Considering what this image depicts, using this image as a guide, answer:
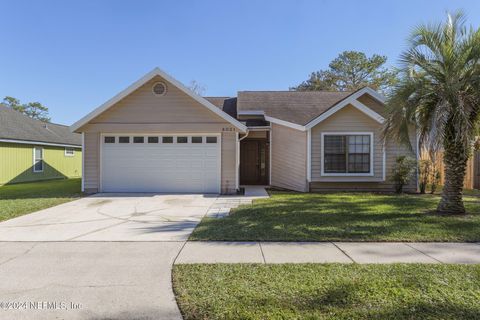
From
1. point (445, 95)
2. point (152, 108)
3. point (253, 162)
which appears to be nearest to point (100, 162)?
point (152, 108)

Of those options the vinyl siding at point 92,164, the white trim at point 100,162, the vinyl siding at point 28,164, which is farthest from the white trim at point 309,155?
the vinyl siding at point 28,164

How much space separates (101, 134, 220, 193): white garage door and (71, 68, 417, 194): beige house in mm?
42

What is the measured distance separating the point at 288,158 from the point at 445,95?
7.04 meters

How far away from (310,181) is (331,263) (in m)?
7.91

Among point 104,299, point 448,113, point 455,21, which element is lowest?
point 104,299

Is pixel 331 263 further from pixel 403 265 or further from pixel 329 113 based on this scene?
pixel 329 113

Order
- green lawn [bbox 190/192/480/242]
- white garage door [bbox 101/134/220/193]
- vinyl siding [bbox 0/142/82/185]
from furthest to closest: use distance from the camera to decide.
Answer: vinyl siding [bbox 0/142/82/185], white garage door [bbox 101/134/220/193], green lawn [bbox 190/192/480/242]

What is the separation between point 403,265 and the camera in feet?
13.7

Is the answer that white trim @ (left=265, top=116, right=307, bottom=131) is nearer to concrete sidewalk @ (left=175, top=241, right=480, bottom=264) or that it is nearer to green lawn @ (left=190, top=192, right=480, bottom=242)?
green lawn @ (left=190, top=192, right=480, bottom=242)

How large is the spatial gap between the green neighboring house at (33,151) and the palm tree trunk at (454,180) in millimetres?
20791

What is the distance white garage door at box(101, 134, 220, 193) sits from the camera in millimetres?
12086

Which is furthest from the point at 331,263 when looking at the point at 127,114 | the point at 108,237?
the point at 127,114

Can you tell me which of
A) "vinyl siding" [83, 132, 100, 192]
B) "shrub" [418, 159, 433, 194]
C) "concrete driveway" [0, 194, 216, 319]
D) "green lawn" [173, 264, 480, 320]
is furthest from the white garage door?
"shrub" [418, 159, 433, 194]

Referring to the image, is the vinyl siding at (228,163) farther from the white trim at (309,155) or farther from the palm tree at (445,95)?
the palm tree at (445,95)
